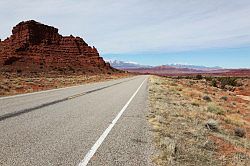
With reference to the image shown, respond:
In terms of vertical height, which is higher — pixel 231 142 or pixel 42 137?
pixel 42 137

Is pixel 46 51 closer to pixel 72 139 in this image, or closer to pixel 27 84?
pixel 27 84

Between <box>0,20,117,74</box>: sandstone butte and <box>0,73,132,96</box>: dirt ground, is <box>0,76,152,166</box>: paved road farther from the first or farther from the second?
<box>0,20,117,74</box>: sandstone butte

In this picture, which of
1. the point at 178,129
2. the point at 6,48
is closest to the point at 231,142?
the point at 178,129

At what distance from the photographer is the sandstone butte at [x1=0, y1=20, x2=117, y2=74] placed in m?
107

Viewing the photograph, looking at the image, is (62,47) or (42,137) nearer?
(42,137)

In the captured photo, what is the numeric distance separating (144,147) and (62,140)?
191cm

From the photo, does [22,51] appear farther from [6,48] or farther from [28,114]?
[28,114]

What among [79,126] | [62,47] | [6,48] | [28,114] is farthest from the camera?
[62,47]

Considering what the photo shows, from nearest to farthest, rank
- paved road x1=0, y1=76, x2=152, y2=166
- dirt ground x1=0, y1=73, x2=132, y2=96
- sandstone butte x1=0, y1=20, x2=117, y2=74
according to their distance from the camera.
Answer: paved road x1=0, y1=76, x2=152, y2=166
dirt ground x1=0, y1=73, x2=132, y2=96
sandstone butte x1=0, y1=20, x2=117, y2=74

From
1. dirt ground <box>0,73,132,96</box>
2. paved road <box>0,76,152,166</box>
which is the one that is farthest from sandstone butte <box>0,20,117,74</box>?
paved road <box>0,76,152,166</box>

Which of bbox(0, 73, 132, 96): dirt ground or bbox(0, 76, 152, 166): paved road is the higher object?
bbox(0, 76, 152, 166): paved road

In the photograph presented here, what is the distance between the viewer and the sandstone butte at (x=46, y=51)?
107 metres

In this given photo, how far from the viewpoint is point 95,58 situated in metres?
142

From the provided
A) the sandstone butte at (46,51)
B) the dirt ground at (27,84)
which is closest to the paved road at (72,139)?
the dirt ground at (27,84)
